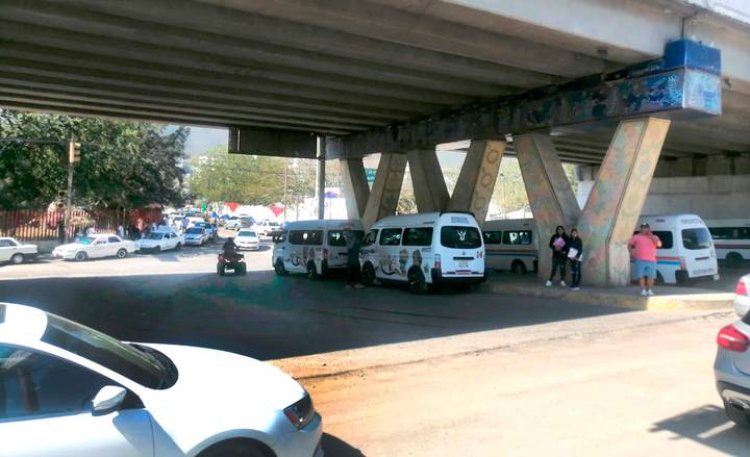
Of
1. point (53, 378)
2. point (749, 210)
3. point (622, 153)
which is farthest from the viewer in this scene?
point (749, 210)

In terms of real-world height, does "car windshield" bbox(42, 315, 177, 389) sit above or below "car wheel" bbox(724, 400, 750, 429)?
above

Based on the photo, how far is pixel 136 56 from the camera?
14461 millimetres

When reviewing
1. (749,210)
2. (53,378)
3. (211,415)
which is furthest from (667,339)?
(749,210)

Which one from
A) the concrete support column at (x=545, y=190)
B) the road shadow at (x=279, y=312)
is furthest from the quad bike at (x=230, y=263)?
the concrete support column at (x=545, y=190)

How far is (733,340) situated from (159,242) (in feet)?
123

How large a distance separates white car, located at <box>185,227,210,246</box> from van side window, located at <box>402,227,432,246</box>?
103ft

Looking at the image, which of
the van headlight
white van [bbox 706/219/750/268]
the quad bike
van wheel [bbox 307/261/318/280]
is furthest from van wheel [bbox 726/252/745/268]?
the van headlight

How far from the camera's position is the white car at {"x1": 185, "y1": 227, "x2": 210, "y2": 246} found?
1791 inches

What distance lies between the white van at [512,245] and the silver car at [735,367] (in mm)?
17044

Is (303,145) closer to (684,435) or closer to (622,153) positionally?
(622,153)

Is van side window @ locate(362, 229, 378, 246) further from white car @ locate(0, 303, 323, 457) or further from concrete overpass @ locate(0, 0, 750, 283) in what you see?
white car @ locate(0, 303, 323, 457)

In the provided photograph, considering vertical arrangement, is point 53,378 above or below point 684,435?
above

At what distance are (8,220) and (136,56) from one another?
26027 millimetres

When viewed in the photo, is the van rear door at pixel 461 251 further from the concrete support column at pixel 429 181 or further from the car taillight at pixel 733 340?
the car taillight at pixel 733 340
